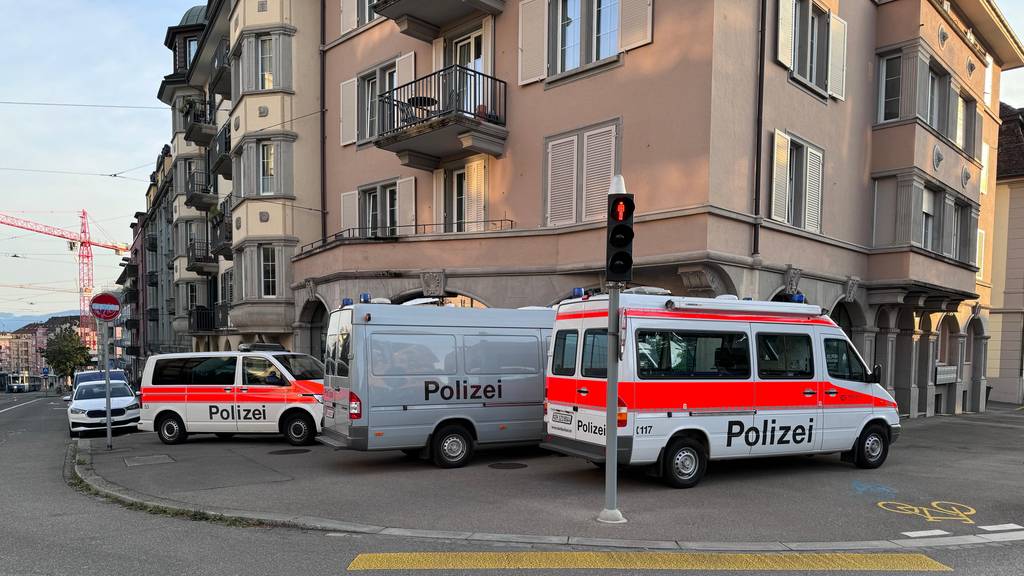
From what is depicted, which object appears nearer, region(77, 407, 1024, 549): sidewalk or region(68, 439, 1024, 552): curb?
region(68, 439, 1024, 552): curb

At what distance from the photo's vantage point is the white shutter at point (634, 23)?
43.1 ft

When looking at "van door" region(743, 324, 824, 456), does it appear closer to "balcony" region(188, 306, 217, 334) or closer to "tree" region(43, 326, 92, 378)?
"balcony" region(188, 306, 217, 334)

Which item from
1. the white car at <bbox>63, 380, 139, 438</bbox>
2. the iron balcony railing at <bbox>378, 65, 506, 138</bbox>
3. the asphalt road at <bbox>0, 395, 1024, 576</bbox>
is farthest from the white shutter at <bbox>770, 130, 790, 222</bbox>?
the white car at <bbox>63, 380, 139, 438</bbox>

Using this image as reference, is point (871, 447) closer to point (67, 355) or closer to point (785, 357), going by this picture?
point (785, 357)

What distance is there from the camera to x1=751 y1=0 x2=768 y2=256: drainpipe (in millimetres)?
13164

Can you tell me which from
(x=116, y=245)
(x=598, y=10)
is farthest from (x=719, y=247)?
(x=116, y=245)

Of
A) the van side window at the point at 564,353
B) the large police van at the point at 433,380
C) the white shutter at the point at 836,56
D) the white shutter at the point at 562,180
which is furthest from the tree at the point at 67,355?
the white shutter at the point at 836,56

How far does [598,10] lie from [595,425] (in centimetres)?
935

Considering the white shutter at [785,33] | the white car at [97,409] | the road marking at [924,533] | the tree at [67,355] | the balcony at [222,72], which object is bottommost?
the tree at [67,355]

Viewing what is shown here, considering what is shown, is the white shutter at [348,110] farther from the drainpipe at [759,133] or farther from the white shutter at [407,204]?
the drainpipe at [759,133]

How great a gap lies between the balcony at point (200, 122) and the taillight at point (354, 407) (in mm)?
27188

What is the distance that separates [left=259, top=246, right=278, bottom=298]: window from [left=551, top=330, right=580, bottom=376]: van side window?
574 inches

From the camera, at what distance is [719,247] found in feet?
40.7

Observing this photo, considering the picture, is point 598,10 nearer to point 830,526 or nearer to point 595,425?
point 595,425
